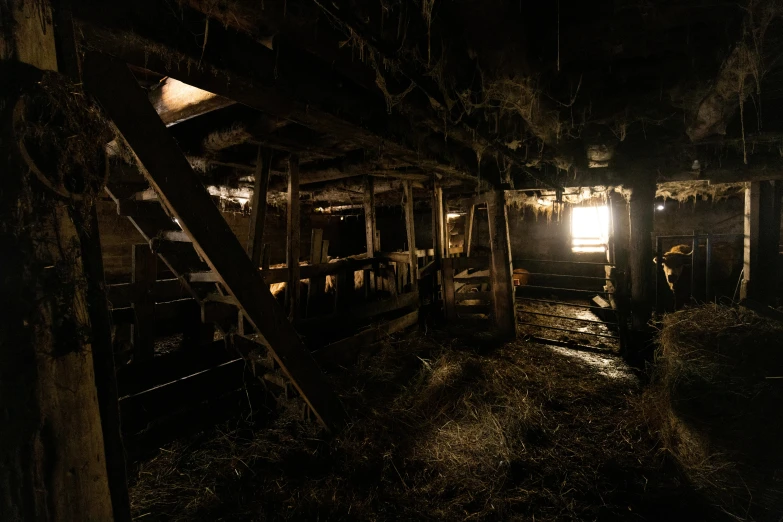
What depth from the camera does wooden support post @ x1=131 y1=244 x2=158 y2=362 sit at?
3375mm

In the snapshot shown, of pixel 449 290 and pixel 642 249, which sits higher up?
pixel 642 249

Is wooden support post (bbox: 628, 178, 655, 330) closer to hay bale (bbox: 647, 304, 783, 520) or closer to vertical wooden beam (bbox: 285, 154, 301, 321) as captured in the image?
hay bale (bbox: 647, 304, 783, 520)

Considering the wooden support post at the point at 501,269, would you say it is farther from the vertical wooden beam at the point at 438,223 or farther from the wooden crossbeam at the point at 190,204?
the wooden crossbeam at the point at 190,204

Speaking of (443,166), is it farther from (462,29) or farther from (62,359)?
(62,359)

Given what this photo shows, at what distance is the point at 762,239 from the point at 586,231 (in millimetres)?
7067

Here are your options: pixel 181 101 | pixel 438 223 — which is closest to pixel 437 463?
pixel 181 101

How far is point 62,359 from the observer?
1.05 meters

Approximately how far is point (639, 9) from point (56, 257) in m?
3.23

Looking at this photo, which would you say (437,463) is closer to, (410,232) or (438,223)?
(410,232)

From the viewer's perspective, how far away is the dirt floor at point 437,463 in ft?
8.31

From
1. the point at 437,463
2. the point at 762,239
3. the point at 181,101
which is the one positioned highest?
the point at 181,101

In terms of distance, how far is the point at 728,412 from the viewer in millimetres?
2814

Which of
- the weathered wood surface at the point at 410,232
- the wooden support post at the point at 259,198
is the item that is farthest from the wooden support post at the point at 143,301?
the weathered wood surface at the point at 410,232

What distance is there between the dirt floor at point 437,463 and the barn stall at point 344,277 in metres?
0.03
